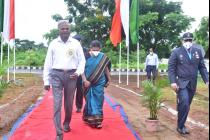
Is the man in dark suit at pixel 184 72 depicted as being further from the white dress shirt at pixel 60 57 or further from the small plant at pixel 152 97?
the white dress shirt at pixel 60 57

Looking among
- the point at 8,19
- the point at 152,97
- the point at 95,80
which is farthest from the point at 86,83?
the point at 8,19

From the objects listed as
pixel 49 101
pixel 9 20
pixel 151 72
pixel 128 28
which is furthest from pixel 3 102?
pixel 151 72

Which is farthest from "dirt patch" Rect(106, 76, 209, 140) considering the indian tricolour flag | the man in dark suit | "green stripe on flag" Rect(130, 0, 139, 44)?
the indian tricolour flag

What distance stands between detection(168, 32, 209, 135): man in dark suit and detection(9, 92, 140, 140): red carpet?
1.06 meters

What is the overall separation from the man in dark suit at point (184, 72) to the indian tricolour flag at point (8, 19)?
1077 cm

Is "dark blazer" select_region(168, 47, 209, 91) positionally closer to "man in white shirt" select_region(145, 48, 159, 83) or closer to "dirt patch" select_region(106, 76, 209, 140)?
"dirt patch" select_region(106, 76, 209, 140)

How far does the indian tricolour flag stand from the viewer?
1825cm

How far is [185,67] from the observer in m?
8.84

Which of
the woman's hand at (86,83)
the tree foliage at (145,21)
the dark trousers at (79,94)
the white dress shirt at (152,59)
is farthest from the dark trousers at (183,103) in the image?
the tree foliage at (145,21)

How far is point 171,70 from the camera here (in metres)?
8.88

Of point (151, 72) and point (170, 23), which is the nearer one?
point (151, 72)

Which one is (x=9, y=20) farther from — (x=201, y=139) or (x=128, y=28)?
(x=201, y=139)

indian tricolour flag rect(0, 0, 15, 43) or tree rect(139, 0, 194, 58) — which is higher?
tree rect(139, 0, 194, 58)

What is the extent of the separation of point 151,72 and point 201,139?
1340cm
